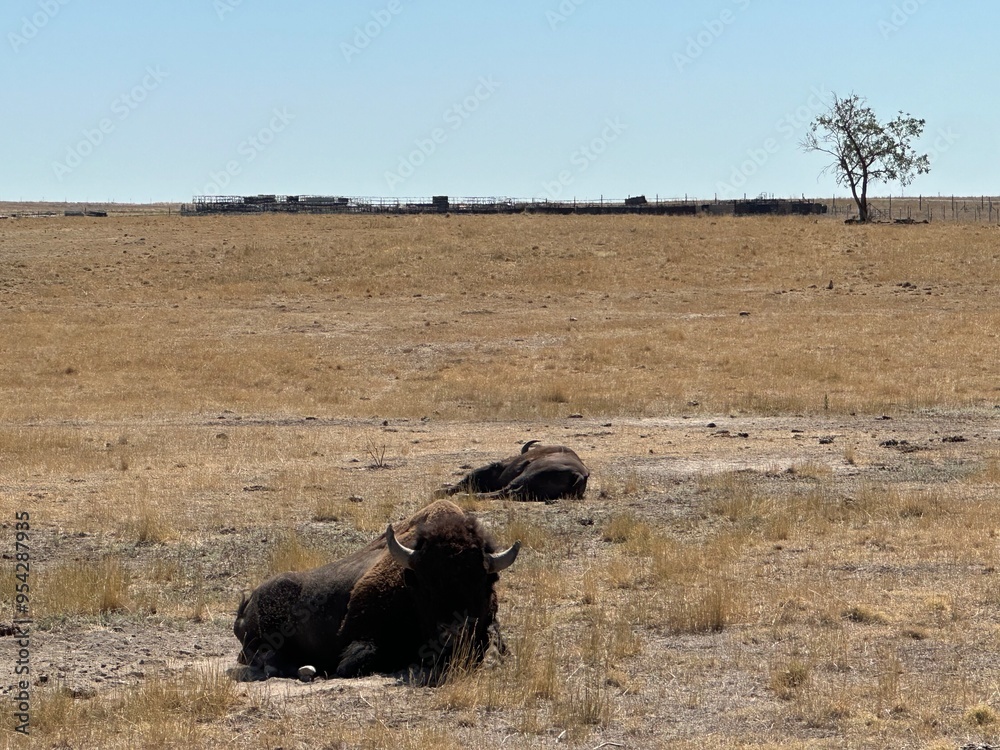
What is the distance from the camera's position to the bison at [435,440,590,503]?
16.4 m

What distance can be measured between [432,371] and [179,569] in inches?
834

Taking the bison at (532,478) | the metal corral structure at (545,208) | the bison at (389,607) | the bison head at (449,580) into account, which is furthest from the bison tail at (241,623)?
the metal corral structure at (545,208)

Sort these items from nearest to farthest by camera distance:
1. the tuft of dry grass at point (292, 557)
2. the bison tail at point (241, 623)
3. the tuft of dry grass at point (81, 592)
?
1. the bison tail at point (241, 623)
2. the tuft of dry grass at point (81, 592)
3. the tuft of dry grass at point (292, 557)

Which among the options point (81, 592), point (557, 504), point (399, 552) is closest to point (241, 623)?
point (399, 552)

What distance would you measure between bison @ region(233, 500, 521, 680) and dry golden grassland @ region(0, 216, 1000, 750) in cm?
33

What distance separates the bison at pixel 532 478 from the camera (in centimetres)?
1641

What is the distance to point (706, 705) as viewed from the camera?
26.7 feet

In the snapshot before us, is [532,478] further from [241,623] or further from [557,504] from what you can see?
[241,623]

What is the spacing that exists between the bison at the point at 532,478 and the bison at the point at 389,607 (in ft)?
21.5

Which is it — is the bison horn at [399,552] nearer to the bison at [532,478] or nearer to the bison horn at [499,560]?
the bison horn at [499,560]

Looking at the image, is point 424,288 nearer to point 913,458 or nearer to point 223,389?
point 223,389

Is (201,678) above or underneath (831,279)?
underneath

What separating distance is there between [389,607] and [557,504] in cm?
718

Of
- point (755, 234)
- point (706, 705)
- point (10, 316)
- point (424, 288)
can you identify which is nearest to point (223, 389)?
point (10, 316)
